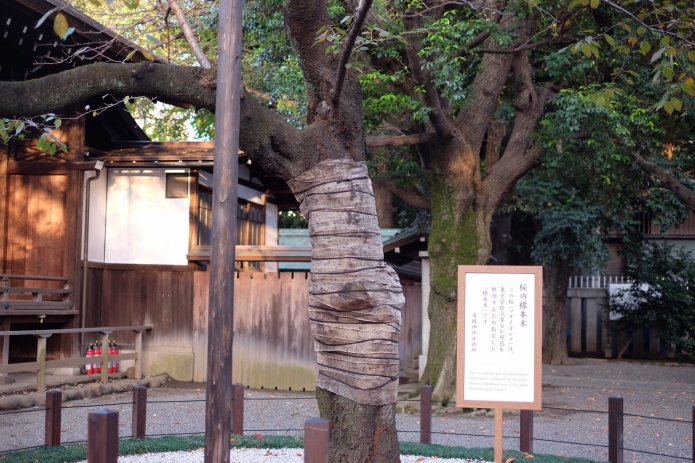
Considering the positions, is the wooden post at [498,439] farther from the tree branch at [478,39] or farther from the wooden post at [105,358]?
the wooden post at [105,358]

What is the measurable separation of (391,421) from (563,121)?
24.5 feet

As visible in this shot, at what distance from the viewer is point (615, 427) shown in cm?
827

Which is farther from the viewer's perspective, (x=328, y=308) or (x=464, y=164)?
(x=464, y=164)

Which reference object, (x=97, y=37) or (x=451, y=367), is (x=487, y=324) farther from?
(x=97, y=37)

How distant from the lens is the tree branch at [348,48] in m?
5.17

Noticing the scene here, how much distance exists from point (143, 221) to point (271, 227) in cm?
469

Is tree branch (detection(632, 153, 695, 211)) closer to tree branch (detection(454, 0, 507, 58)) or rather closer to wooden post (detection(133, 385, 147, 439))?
tree branch (detection(454, 0, 507, 58))

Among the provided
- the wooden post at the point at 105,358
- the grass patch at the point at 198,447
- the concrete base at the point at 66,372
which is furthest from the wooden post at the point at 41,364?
the grass patch at the point at 198,447

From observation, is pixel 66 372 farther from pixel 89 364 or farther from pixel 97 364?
pixel 97 364

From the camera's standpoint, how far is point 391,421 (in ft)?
20.4

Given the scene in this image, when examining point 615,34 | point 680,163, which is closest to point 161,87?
point 615,34

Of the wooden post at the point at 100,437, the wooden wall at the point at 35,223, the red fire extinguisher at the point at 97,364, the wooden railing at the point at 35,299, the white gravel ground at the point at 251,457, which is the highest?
the wooden wall at the point at 35,223

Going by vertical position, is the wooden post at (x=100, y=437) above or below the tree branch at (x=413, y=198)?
below

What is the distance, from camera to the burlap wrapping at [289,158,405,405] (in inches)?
240
